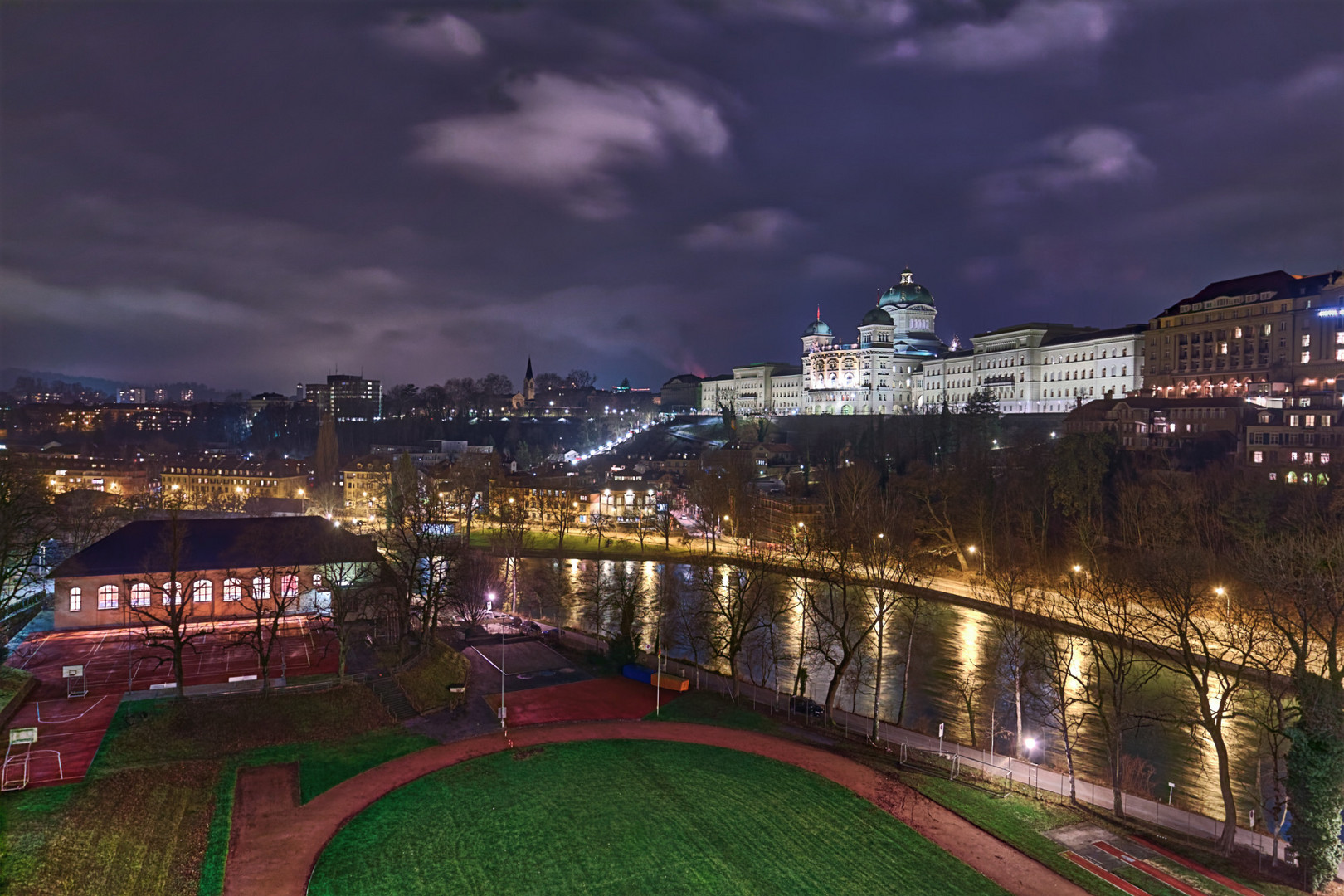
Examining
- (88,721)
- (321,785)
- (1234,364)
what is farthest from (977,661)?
(1234,364)

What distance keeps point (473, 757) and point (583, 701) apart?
15.8 ft

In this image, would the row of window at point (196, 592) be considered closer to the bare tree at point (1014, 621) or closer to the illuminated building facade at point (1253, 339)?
the bare tree at point (1014, 621)

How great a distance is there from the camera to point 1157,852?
15742mm

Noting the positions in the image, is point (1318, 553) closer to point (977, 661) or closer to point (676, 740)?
point (977, 661)

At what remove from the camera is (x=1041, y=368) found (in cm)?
8856

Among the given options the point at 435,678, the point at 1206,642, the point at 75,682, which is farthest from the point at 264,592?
the point at 1206,642

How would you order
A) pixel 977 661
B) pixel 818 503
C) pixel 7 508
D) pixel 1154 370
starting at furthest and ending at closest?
Result: pixel 1154 370, pixel 818 503, pixel 977 661, pixel 7 508

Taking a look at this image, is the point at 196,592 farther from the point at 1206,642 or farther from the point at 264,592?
the point at 1206,642

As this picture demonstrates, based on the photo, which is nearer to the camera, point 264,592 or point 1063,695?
point 1063,695

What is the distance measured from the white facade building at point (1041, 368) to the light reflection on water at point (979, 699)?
1968 inches

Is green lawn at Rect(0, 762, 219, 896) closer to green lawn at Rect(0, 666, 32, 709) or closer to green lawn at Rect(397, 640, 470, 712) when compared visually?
green lawn at Rect(397, 640, 470, 712)

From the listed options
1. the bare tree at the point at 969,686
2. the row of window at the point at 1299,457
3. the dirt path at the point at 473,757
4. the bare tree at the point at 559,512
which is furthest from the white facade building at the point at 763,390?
the dirt path at the point at 473,757

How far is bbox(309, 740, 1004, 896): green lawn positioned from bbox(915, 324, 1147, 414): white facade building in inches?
2649

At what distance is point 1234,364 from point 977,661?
48.4 metres
